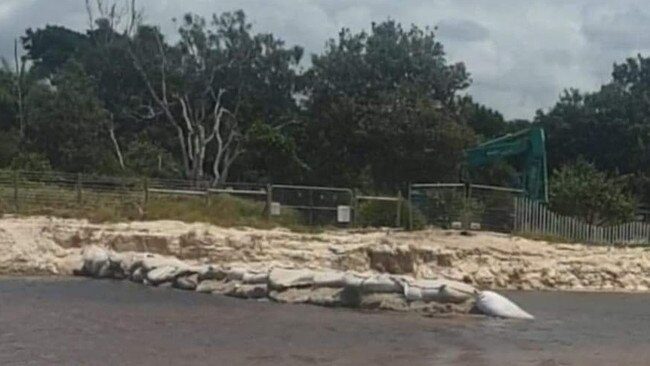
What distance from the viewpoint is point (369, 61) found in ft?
213

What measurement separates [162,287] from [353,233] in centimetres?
1052

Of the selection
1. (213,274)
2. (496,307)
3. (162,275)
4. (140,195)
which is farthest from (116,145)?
(496,307)

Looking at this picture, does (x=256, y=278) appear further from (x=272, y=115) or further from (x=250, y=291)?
(x=272, y=115)

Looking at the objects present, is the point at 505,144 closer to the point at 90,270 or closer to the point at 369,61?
the point at 369,61

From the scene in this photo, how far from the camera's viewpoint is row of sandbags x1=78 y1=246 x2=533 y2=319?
23125mm

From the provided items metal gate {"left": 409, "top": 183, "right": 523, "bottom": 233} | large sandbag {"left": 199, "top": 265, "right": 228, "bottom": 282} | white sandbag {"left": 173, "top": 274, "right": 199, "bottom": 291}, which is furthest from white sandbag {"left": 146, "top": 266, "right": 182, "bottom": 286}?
metal gate {"left": 409, "top": 183, "right": 523, "bottom": 233}

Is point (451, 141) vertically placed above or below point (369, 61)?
below

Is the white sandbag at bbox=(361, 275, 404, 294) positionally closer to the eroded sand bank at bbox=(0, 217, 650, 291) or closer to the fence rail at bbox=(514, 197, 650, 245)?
the eroded sand bank at bbox=(0, 217, 650, 291)

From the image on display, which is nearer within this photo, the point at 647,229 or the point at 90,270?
the point at 90,270

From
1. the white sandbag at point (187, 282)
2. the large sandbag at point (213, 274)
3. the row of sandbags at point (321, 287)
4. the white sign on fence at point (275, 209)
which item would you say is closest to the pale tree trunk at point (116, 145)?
the white sign on fence at point (275, 209)

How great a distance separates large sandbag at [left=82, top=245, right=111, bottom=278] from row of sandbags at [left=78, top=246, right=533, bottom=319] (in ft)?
1.99

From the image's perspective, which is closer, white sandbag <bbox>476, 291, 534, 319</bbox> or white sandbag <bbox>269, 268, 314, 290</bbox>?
A: white sandbag <bbox>476, 291, 534, 319</bbox>

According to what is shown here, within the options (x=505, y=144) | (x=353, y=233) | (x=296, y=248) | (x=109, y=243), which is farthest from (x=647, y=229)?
(x=109, y=243)

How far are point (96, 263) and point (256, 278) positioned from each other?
6.40m
